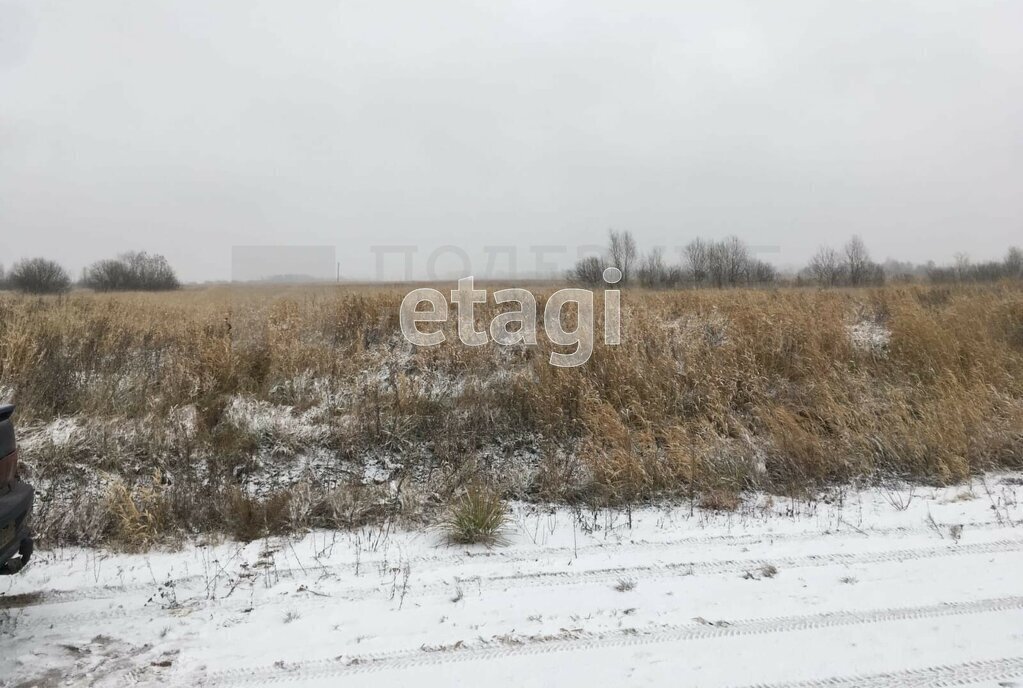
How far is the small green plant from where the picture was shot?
3902 millimetres

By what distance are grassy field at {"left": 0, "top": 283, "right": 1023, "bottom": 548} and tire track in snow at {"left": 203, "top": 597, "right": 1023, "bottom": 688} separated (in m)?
1.60

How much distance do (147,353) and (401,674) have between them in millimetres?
6583

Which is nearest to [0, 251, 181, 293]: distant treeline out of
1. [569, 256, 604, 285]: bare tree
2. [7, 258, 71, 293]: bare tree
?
[7, 258, 71, 293]: bare tree

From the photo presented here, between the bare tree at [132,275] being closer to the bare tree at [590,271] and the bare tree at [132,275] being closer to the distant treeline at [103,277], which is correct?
the distant treeline at [103,277]

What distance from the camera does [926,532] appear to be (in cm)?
386

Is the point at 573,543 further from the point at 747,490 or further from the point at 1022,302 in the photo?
the point at 1022,302

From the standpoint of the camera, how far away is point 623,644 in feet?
8.84

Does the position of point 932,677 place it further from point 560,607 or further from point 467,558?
point 467,558

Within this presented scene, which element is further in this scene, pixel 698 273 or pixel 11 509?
pixel 698 273

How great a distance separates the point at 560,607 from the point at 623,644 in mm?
436

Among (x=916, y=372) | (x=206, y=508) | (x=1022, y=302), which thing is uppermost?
(x=1022, y=302)

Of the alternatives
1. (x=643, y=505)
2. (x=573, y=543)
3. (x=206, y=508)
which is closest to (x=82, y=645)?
(x=206, y=508)

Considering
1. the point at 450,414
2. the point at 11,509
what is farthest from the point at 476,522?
the point at 11,509

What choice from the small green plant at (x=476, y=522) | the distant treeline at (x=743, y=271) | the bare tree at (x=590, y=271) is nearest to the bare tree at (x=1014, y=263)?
the distant treeline at (x=743, y=271)
